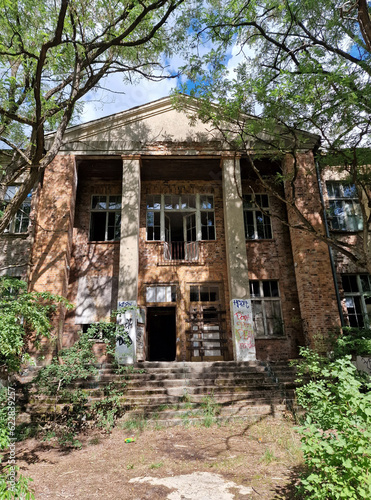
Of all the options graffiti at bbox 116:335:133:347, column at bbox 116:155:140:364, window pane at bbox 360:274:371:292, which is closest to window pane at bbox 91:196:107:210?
column at bbox 116:155:140:364

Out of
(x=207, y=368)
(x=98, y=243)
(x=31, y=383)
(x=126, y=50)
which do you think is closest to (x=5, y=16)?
(x=126, y=50)

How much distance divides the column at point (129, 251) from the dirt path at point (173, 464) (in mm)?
3583

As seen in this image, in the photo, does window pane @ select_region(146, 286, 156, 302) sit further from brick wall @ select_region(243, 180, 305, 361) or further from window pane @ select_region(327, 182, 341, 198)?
window pane @ select_region(327, 182, 341, 198)

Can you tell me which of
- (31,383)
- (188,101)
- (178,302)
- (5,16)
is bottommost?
(31,383)

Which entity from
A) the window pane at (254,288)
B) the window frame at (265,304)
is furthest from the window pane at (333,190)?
the window pane at (254,288)

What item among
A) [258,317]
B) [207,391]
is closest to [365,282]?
[258,317]

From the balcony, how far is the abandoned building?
0.05m

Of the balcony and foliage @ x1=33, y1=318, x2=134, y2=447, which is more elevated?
the balcony

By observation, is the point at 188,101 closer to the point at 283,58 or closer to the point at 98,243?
the point at 283,58

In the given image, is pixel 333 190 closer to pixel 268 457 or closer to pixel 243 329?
pixel 243 329

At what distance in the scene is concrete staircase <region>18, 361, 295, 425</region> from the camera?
737cm

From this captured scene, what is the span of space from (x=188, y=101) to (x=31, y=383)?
1075 cm

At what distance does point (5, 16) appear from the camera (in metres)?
7.23

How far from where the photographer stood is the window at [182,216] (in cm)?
1309
